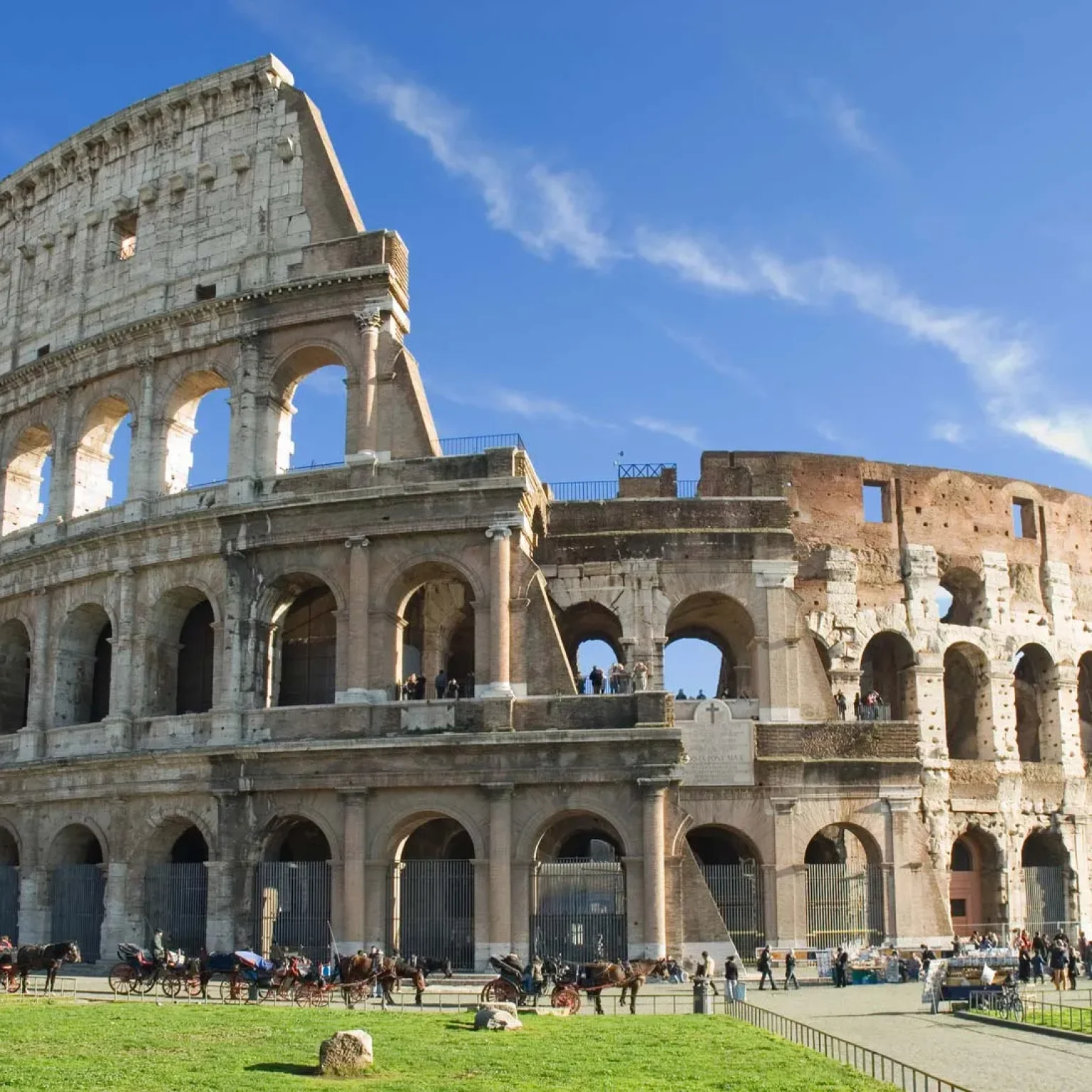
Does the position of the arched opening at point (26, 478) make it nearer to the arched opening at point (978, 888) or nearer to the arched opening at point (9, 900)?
the arched opening at point (9, 900)

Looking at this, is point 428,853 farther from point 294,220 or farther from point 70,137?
point 70,137

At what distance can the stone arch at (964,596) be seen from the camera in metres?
31.5

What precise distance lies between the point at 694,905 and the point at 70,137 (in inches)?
827

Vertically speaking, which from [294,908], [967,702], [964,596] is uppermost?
[964,596]

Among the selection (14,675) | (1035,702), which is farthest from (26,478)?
(1035,702)

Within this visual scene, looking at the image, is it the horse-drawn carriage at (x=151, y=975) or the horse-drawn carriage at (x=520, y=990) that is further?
the horse-drawn carriage at (x=151, y=975)

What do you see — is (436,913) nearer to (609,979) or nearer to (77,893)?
(609,979)

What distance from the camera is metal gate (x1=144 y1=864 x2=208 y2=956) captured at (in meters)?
24.6

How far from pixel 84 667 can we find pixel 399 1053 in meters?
16.1

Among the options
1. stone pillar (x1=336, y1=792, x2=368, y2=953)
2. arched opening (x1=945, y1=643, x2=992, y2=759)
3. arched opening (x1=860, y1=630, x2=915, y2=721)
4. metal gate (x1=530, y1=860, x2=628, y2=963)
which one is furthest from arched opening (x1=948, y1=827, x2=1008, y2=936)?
stone pillar (x1=336, y1=792, x2=368, y2=953)

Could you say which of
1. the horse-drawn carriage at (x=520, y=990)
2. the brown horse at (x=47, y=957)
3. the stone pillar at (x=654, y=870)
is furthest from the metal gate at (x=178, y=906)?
the stone pillar at (x=654, y=870)

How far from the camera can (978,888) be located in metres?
30.4

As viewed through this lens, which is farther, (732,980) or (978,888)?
(978,888)

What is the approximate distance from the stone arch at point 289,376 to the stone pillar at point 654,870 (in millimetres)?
9241
